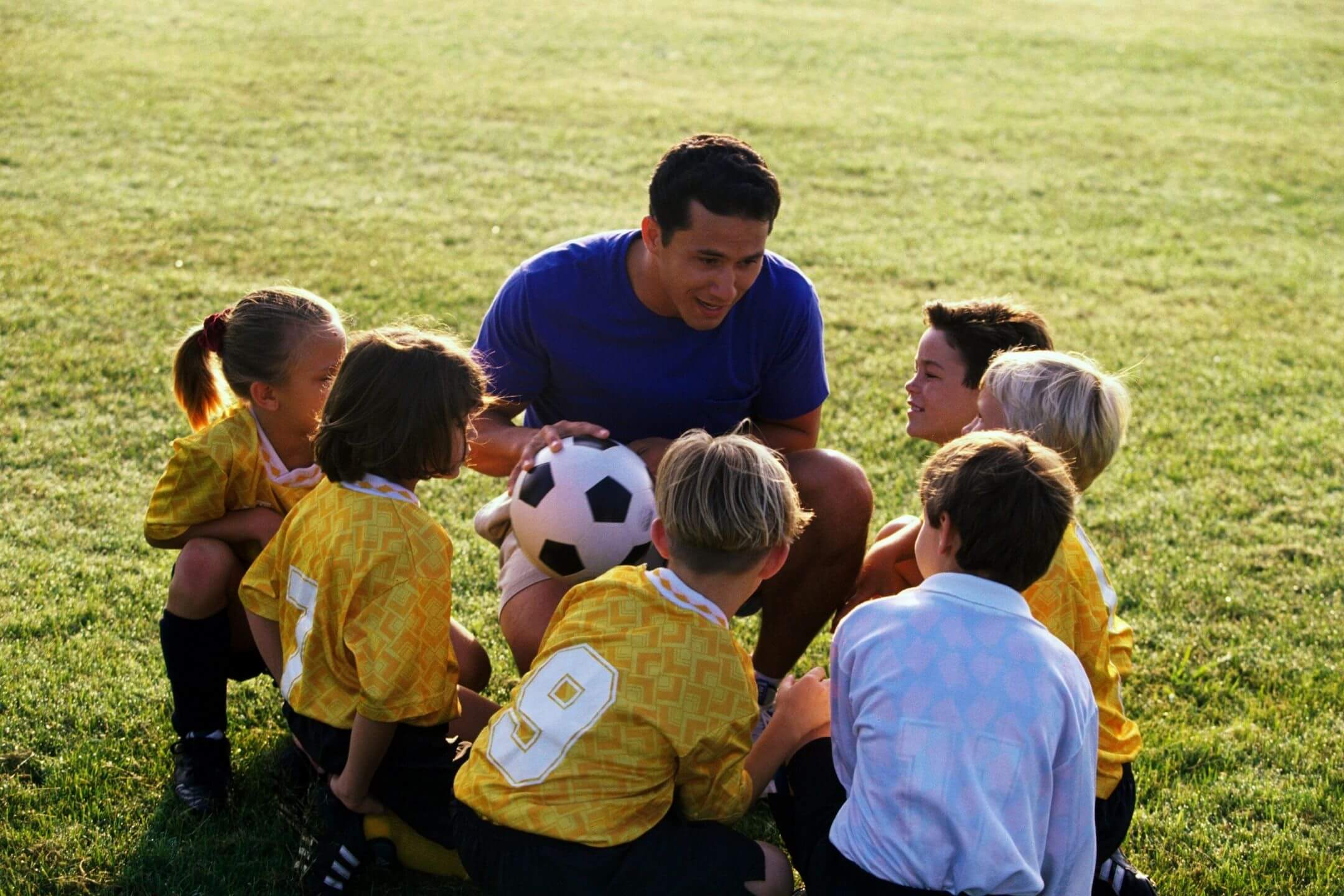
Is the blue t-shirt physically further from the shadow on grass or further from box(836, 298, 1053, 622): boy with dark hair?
the shadow on grass

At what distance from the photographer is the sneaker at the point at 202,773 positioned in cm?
325

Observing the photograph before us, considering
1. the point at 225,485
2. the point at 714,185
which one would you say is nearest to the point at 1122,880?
the point at 714,185

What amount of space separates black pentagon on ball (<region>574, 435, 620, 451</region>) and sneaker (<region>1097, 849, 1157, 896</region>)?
169cm

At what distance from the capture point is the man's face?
351 centimetres

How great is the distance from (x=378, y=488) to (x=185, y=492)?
27.3 inches

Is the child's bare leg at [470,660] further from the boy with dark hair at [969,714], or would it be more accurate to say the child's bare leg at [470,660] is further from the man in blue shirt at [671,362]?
the boy with dark hair at [969,714]

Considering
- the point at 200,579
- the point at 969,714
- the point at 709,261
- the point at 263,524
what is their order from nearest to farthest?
the point at 969,714, the point at 200,579, the point at 263,524, the point at 709,261

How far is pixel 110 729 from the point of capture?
355cm

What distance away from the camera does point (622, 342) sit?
150 inches

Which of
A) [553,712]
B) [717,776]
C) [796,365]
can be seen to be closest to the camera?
[553,712]

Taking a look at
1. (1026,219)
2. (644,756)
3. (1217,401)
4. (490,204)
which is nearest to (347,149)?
(490,204)

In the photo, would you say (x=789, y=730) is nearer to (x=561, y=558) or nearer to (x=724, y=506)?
(x=724, y=506)

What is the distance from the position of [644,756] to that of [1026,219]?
833 centimetres

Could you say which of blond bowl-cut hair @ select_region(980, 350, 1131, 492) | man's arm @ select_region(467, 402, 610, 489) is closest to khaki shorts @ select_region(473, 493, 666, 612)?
man's arm @ select_region(467, 402, 610, 489)
